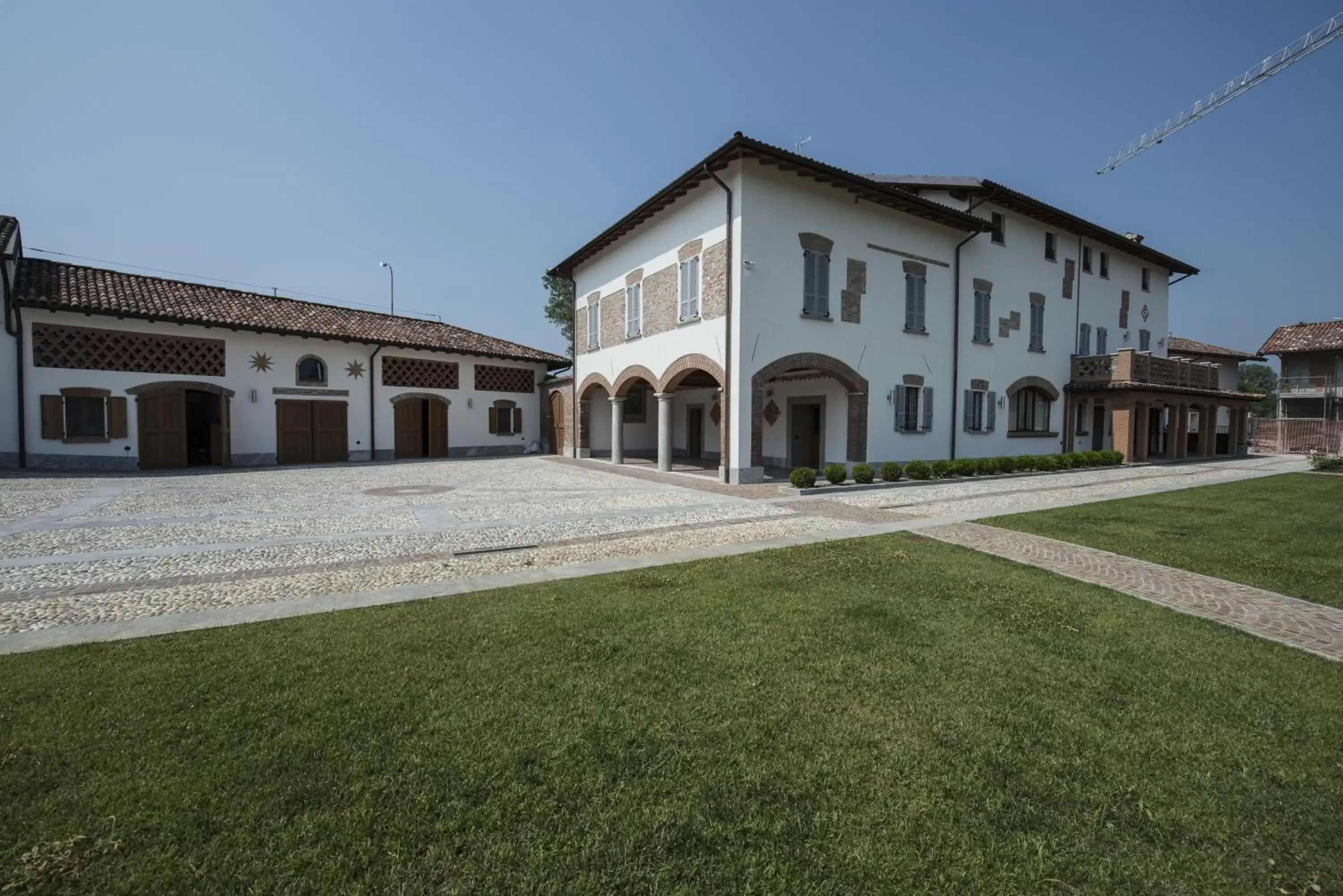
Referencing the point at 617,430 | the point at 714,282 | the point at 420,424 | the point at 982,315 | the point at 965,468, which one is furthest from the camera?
the point at 420,424

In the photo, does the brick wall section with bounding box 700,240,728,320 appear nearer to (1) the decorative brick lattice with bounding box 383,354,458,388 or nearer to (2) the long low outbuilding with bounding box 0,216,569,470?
(2) the long low outbuilding with bounding box 0,216,569,470

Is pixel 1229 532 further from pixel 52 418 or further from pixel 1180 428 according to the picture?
pixel 52 418

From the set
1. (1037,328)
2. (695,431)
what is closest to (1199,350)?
(1037,328)

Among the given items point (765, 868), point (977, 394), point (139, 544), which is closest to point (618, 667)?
point (765, 868)

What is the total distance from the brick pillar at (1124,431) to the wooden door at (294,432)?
31.8m

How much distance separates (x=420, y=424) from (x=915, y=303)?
2037cm

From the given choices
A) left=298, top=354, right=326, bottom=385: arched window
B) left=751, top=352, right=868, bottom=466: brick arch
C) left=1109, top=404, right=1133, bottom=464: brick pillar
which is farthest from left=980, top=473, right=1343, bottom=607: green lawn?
left=298, top=354, right=326, bottom=385: arched window

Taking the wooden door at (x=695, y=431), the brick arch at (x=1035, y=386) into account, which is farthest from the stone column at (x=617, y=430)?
the brick arch at (x=1035, y=386)

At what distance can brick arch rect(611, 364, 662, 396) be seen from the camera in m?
18.5

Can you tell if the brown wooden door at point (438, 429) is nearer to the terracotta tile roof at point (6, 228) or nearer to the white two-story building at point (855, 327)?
the white two-story building at point (855, 327)

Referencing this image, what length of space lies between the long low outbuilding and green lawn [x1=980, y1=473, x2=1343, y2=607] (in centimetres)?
2225

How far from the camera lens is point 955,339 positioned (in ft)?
63.2

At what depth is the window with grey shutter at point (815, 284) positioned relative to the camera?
15719 millimetres

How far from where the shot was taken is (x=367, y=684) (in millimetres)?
3744
